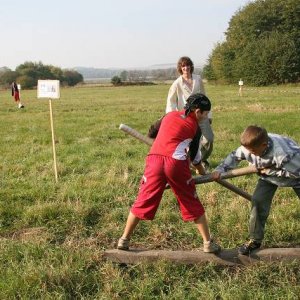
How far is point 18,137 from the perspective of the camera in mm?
13258

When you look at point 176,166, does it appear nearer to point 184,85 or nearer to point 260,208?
point 260,208

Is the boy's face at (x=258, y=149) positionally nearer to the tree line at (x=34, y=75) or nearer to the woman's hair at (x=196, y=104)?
the woman's hair at (x=196, y=104)

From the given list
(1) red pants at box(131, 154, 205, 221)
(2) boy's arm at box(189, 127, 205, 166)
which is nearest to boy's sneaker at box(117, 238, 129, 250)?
(1) red pants at box(131, 154, 205, 221)

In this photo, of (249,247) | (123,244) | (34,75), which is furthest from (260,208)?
(34,75)

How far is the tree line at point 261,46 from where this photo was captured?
175ft

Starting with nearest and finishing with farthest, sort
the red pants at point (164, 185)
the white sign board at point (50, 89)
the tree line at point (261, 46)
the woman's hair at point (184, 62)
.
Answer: the red pants at point (164, 185), the woman's hair at point (184, 62), the white sign board at point (50, 89), the tree line at point (261, 46)

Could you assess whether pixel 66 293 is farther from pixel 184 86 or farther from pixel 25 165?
pixel 25 165

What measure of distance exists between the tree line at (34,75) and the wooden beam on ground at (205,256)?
3522 inches

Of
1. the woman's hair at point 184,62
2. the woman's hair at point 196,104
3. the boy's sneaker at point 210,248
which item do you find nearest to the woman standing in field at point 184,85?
the woman's hair at point 184,62

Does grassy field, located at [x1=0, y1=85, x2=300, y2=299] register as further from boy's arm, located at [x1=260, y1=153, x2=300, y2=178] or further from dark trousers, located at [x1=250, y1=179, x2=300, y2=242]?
boy's arm, located at [x1=260, y1=153, x2=300, y2=178]

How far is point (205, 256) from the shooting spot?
4344mm

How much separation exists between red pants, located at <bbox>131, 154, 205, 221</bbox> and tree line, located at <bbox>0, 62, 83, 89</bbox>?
89.6 m

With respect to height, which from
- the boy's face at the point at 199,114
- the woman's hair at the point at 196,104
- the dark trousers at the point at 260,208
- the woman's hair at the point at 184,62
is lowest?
the dark trousers at the point at 260,208

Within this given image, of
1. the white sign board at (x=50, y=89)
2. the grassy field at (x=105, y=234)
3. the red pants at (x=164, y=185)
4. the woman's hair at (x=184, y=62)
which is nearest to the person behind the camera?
the grassy field at (x=105, y=234)
